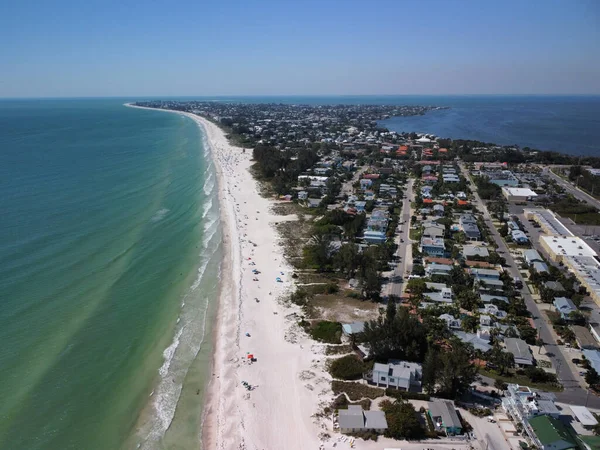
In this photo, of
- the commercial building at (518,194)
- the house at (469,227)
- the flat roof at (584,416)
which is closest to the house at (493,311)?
the flat roof at (584,416)

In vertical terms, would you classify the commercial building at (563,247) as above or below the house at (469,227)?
above

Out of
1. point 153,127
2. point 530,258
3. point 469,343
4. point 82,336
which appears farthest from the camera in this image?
point 153,127

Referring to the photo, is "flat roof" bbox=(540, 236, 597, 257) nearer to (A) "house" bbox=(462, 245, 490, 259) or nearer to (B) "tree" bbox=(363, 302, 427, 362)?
(A) "house" bbox=(462, 245, 490, 259)

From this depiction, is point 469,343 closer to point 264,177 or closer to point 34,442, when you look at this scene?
point 34,442

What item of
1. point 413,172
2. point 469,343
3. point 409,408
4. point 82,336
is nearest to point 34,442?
point 82,336

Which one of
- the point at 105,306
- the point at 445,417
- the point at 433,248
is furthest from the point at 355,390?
the point at 433,248

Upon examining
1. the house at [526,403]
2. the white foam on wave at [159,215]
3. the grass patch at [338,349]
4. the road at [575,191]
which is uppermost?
the house at [526,403]

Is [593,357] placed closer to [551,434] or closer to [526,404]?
[526,404]

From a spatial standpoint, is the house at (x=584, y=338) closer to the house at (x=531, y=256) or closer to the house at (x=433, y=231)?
the house at (x=531, y=256)
